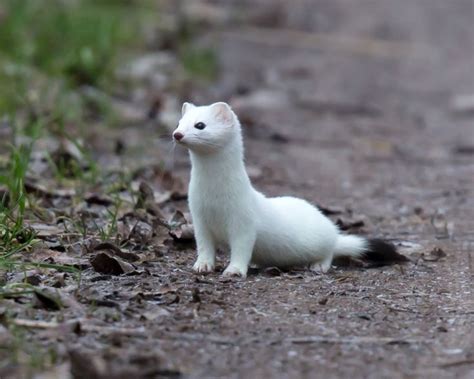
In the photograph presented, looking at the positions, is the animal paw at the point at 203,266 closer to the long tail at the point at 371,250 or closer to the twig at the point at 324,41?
the long tail at the point at 371,250

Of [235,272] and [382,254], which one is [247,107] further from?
[235,272]

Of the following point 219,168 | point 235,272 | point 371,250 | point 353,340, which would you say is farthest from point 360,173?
point 353,340

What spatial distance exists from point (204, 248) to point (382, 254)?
2.65 feet

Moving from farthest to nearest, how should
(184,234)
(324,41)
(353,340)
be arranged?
(324,41) < (184,234) < (353,340)

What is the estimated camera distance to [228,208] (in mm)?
4223

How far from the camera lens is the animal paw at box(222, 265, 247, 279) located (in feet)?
13.5

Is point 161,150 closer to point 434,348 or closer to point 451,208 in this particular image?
point 451,208

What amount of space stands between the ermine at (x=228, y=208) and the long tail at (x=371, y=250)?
23 centimetres

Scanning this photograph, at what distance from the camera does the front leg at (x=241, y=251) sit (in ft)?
13.7

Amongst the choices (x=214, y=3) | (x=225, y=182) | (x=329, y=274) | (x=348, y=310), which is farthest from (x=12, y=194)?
(x=214, y=3)

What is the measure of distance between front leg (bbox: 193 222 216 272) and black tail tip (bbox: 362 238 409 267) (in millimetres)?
728

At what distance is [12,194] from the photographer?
4691 millimetres

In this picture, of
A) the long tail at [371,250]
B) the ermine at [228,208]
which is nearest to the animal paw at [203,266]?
the ermine at [228,208]

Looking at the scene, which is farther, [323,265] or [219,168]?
→ [323,265]
